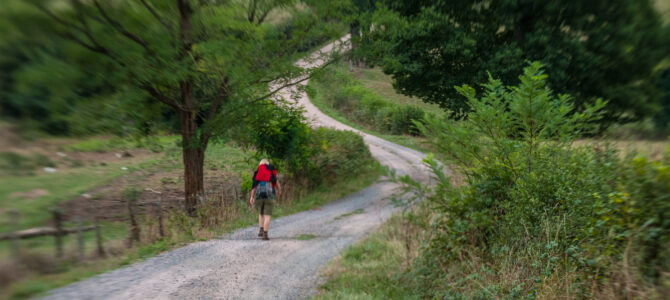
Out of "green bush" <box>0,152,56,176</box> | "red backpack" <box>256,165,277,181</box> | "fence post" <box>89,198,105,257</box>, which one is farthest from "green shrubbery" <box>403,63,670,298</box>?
"green bush" <box>0,152,56,176</box>

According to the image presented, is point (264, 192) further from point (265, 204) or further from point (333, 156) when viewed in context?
point (333, 156)

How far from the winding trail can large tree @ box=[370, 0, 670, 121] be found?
489 centimetres

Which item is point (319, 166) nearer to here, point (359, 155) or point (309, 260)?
point (359, 155)

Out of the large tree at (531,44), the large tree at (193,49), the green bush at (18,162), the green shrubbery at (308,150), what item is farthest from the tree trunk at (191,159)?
the large tree at (531,44)

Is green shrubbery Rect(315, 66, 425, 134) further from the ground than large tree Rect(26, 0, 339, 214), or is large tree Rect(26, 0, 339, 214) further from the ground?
green shrubbery Rect(315, 66, 425, 134)

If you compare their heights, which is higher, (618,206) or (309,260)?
(618,206)

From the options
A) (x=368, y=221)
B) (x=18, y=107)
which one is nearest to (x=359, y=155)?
(x=368, y=221)

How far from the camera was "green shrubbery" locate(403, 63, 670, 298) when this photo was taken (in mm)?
2900

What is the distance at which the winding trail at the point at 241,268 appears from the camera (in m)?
4.99

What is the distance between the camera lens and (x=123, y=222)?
915 centimetres

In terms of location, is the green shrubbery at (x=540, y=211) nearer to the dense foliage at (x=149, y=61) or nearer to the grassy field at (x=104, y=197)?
the grassy field at (x=104, y=197)

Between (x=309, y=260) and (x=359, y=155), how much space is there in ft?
37.6

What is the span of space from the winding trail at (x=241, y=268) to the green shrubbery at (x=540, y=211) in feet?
3.32

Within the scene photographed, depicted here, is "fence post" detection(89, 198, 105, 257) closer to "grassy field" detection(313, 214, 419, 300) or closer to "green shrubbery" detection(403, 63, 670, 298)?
"grassy field" detection(313, 214, 419, 300)
